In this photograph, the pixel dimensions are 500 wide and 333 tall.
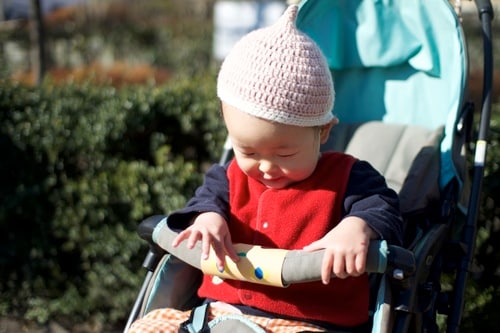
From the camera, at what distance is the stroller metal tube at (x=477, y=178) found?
3107mm

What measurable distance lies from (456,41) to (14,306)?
118 inches

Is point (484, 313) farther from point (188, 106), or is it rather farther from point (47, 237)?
point (47, 237)

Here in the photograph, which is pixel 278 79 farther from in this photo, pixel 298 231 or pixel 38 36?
pixel 38 36

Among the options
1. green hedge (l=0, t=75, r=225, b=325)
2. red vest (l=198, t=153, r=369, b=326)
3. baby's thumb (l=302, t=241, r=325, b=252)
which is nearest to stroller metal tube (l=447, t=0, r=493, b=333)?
red vest (l=198, t=153, r=369, b=326)

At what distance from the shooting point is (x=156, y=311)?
9.89ft

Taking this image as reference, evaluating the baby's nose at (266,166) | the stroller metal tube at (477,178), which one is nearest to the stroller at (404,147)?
the stroller metal tube at (477,178)

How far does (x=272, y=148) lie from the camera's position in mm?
2777

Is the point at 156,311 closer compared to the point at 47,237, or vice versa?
the point at 156,311

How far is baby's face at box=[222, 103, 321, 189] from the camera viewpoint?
2.73 meters

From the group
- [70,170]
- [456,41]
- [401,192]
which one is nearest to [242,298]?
[401,192]

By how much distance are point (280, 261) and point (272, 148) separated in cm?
38

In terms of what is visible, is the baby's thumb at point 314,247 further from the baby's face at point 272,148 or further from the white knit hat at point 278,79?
the white knit hat at point 278,79

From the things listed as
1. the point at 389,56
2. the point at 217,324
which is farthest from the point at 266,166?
the point at 389,56

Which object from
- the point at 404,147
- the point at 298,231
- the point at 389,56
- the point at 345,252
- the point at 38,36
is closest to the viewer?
the point at 345,252
